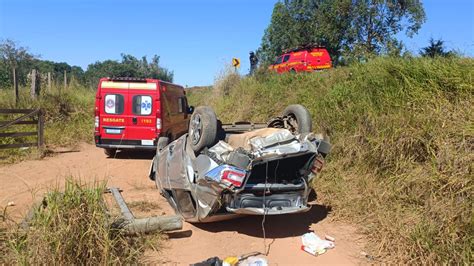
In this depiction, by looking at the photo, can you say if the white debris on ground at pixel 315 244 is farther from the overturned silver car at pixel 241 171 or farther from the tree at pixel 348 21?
the tree at pixel 348 21

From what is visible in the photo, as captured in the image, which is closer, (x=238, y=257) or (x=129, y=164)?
(x=238, y=257)

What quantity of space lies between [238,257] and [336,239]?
1.53m

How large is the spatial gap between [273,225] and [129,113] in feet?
20.8

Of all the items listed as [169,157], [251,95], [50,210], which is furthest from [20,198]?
[251,95]

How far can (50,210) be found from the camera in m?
3.82

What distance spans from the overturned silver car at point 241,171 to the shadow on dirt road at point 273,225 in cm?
58

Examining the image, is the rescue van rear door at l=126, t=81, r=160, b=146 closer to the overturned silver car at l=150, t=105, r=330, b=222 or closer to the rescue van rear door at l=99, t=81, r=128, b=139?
the rescue van rear door at l=99, t=81, r=128, b=139

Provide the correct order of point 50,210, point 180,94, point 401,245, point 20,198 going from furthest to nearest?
point 180,94 < point 20,198 < point 401,245 < point 50,210

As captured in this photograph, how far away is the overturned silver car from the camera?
4.56 metres

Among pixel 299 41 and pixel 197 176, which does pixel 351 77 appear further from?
pixel 299 41

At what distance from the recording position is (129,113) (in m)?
10.7

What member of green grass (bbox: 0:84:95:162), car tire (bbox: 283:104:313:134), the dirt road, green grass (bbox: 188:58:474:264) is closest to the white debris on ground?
the dirt road

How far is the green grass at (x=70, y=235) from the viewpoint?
364 centimetres

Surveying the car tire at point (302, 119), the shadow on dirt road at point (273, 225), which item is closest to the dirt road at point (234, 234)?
the shadow on dirt road at point (273, 225)
